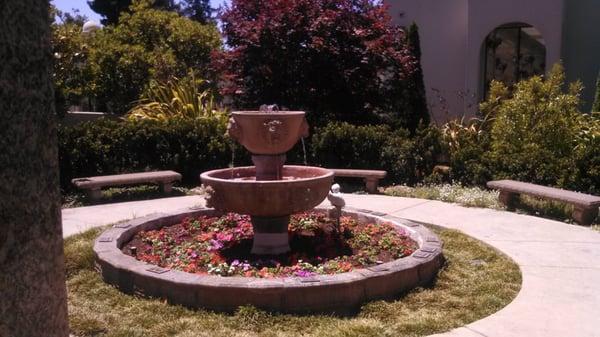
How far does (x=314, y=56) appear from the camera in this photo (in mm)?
10789

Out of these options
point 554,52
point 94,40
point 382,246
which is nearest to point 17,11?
point 382,246

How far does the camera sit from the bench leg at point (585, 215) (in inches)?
268

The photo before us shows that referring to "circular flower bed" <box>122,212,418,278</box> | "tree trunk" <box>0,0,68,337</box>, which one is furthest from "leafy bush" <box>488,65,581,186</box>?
"tree trunk" <box>0,0,68,337</box>

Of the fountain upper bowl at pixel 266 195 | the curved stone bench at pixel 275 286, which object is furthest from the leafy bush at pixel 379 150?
the curved stone bench at pixel 275 286

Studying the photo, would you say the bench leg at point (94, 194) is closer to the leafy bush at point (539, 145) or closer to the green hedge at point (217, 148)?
the green hedge at point (217, 148)

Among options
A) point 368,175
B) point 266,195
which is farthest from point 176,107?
point 266,195

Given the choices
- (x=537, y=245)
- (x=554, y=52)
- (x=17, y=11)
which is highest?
(x=554, y=52)

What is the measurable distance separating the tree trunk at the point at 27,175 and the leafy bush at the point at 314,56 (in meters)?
9.48

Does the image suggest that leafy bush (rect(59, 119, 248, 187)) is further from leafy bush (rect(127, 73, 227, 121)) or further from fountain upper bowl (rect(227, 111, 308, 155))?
fountain upper bowl (rect(227, 111, 308, 155))

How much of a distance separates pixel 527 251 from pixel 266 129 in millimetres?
2943

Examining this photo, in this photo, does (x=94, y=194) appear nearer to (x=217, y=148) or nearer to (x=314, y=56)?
(x=217, y=148)

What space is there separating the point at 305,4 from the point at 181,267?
284 inches

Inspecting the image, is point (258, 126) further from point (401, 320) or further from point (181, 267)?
point (401, 320)

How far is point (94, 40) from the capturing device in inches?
600
